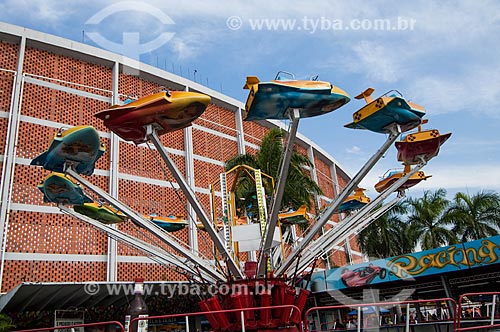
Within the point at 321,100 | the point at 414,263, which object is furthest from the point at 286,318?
the point at 414,263

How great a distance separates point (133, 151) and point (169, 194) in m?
3.46

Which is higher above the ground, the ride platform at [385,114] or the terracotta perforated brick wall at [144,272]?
the ride platform at [385,114]

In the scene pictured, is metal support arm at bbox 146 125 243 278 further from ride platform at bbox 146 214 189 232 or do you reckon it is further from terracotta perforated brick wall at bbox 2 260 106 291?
terracotta perforated brick wall at bbox 2 260 106 291

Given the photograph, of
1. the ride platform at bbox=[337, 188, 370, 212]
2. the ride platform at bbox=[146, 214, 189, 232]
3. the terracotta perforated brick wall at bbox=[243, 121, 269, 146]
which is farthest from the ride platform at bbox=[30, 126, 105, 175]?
the terracotta perforated brick wall at bbox=[243, 121, 269, 146]

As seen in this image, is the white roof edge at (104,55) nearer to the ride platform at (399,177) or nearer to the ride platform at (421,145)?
the ride platform at (399,177)

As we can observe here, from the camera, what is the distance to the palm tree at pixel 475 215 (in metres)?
33.0

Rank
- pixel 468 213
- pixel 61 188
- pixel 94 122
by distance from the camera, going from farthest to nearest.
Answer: pixel 468 213 → pixel 94 122 → pixel 61 188

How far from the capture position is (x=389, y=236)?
1464 inches

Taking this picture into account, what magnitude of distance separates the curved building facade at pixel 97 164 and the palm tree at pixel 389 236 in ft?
51.7

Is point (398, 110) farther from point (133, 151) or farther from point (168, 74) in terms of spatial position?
point (168, 74)

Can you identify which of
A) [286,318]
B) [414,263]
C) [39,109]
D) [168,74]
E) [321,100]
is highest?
[168,74]

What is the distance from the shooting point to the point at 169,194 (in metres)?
27.0

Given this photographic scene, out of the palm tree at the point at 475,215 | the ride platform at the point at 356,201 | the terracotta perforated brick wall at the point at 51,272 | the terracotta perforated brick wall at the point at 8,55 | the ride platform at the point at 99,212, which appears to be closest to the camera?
the ride platform at the point at 99,212

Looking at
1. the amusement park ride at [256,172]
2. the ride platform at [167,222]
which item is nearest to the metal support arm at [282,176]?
the amusement park ride at [256,172]
